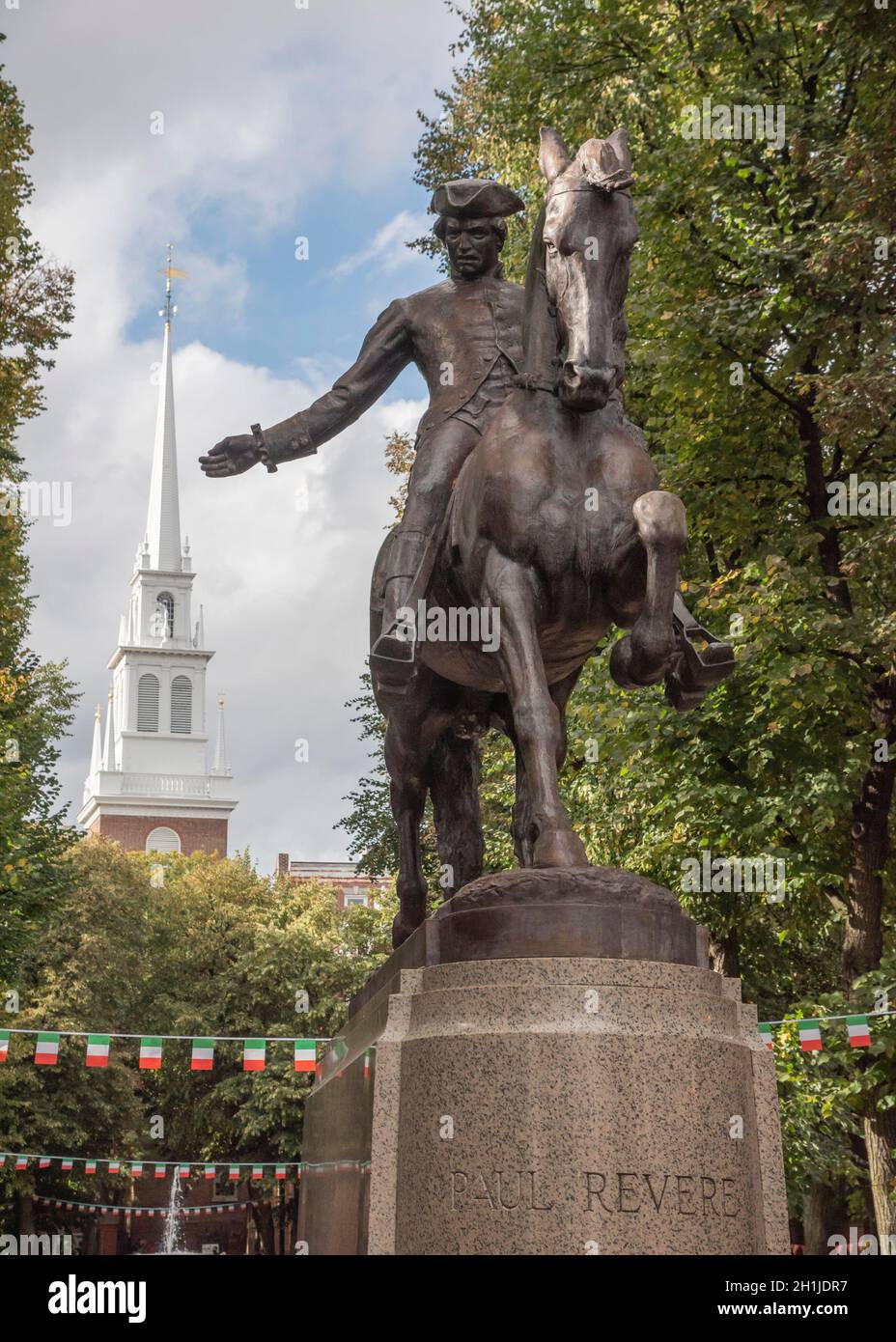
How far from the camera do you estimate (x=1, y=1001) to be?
1137 inches

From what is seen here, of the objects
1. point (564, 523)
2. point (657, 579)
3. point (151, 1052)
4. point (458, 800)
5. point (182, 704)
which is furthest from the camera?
point (182, 704)

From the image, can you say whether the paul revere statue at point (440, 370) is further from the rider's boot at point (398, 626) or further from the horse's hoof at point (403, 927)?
the horse's hoof at point (403, 927)

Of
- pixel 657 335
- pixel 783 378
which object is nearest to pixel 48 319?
pixel 657 335

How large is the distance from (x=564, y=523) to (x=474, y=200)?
7.88 feet

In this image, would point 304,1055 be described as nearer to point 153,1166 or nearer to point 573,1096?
point 573,1096

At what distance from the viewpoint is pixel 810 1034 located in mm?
16609

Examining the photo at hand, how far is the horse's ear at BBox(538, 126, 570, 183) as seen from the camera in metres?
7.36

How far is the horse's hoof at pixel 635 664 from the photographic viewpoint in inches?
279

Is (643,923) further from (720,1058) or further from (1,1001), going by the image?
(1,1001)

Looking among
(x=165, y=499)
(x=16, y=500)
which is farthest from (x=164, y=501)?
(x=16, y=500)

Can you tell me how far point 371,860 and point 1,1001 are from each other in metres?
7.45

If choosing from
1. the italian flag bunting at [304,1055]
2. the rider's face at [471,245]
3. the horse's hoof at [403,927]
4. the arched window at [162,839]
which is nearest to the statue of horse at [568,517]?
the rider's face at [471,245]

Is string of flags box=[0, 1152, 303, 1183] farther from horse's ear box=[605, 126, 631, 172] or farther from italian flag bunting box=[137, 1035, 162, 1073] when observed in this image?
horse's ear box=[605, 126, 631, 172]

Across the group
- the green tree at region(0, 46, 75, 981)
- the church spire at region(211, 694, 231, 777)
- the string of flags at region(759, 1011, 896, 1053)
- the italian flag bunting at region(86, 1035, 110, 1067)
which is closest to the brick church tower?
the church spire at region(211, 694, 231, 777)
